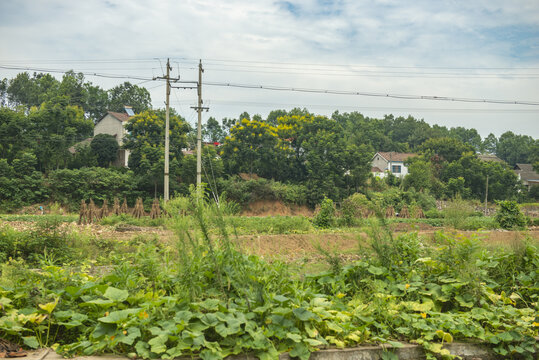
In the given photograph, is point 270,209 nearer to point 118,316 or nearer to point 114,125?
point 114,125

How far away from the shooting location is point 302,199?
32.8 meters

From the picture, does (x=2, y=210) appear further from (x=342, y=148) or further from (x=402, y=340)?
(x=402, y=340)

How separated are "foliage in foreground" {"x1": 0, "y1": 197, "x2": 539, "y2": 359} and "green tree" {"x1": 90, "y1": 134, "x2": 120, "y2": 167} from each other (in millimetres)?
30046

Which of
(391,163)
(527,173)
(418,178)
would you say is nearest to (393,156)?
(391,163)

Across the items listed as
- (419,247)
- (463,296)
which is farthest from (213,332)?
(419,247)

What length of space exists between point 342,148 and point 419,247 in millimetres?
29041

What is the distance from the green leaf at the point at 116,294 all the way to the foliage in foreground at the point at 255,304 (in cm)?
1

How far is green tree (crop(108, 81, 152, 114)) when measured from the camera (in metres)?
50.8

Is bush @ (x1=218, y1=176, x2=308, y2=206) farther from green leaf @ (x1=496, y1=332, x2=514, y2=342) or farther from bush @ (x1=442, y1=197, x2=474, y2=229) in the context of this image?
green leaf @ (x1=496, y1=332, x2=514, y2=342)

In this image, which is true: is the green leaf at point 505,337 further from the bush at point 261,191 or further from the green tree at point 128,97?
the green tree at point 128,97

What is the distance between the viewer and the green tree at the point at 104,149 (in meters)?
32.6

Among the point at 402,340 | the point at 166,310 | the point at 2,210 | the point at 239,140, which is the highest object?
the point at 239,140

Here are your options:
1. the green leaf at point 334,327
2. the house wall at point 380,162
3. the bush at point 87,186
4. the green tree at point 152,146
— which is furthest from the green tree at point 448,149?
the green leaf at point 334,327

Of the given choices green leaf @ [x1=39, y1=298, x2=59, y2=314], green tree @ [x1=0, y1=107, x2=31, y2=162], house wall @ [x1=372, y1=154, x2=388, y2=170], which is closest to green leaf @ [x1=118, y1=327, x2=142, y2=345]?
green leaf @ [x1=39, y1=298, x2=59, y2=314]
